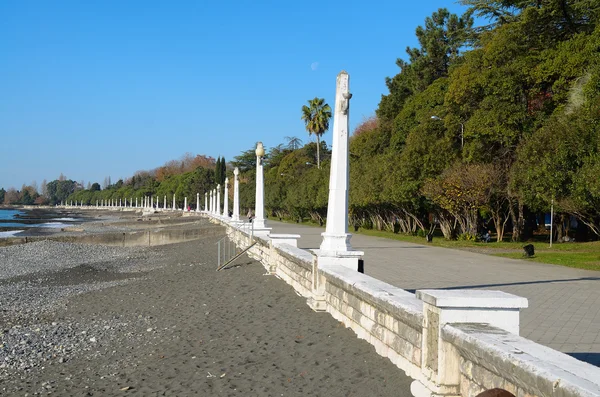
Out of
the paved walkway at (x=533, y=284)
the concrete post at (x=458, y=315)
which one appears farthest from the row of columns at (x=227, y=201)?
the concrete post at (x=458, y=315)

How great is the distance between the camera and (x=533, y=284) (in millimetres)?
14008

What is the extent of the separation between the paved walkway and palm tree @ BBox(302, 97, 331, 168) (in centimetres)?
4575

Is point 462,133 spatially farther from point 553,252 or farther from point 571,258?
point 571,258

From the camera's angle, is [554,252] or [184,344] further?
[554,252]

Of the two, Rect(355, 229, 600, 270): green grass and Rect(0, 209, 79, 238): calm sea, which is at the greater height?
Rect(355, 229, 600, 270): green grass

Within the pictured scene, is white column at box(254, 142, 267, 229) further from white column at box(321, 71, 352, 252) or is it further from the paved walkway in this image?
white column at box(321, 71, 352, 252)

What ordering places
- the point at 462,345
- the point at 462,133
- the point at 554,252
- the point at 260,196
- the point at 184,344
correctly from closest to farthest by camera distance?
the point at 462,345
the point at 184,344
the point at 260,196
the point at 554,252
the point at 462,133

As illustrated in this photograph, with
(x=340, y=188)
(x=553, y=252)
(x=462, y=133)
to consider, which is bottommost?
(x=553, y=252)

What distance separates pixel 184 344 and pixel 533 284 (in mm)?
8452

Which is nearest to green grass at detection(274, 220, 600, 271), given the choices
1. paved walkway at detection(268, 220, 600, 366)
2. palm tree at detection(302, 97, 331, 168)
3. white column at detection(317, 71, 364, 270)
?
paved walkway at detection(268, 220, 600, 366)

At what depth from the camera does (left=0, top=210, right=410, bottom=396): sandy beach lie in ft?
22.6

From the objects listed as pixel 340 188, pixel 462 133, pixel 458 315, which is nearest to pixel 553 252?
pixel 462 133

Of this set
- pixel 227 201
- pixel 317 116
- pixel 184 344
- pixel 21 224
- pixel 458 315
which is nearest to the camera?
pixel 458 315

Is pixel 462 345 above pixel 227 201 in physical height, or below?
below
